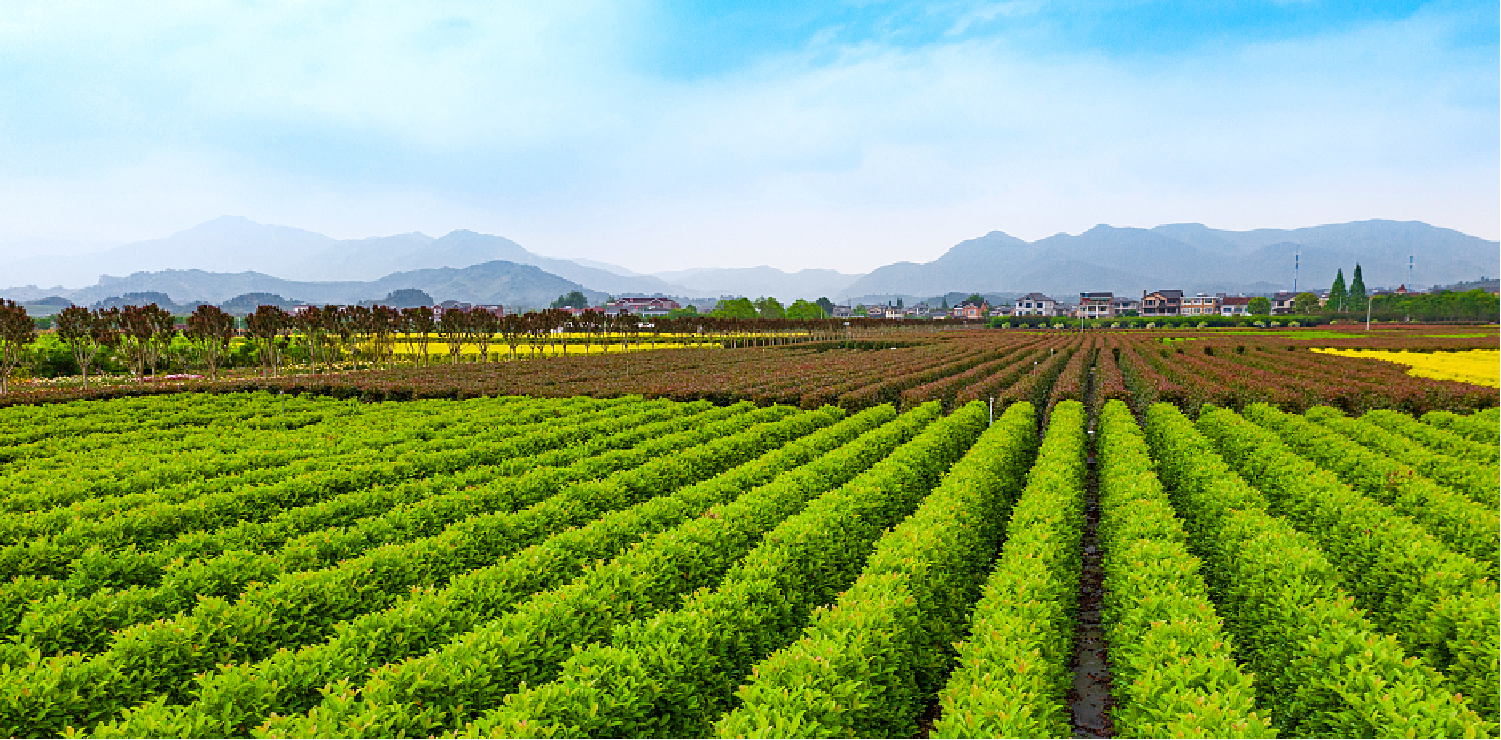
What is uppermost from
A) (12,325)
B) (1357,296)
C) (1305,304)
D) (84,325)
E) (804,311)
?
(804,311)

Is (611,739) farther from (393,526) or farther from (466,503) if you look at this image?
(466,503)

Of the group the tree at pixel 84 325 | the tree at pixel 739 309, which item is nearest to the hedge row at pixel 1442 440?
the tree at pixel 84 325

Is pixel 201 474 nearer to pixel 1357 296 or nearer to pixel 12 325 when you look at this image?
pixel 12 325

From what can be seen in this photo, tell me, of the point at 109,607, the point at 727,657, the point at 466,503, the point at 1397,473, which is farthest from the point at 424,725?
the point at 1397,473

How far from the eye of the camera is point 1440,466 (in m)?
12.1

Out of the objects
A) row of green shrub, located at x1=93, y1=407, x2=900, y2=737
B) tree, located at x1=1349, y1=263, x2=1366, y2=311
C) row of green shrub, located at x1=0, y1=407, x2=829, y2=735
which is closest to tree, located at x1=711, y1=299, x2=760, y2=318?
tree, located at x1=1349, y1=263, x2=1366, y2=311

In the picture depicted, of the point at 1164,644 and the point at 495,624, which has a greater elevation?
the point at 495,624

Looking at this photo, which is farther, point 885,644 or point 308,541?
point 308,541

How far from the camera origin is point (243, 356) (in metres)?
53.6

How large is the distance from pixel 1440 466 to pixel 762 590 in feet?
44.6

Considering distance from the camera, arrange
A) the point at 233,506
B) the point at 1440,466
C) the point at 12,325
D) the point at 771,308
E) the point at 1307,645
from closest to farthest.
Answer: the point at 1307,645
the point at 233,506
the point at 1440,466
the point at 12,325
the point at 771,308

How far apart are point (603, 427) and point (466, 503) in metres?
8.04

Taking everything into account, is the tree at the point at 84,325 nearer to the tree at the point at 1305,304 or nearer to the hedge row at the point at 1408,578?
the hedge row at the point at 1408,578

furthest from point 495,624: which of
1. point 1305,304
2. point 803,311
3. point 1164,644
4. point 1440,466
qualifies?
point 1305,304
